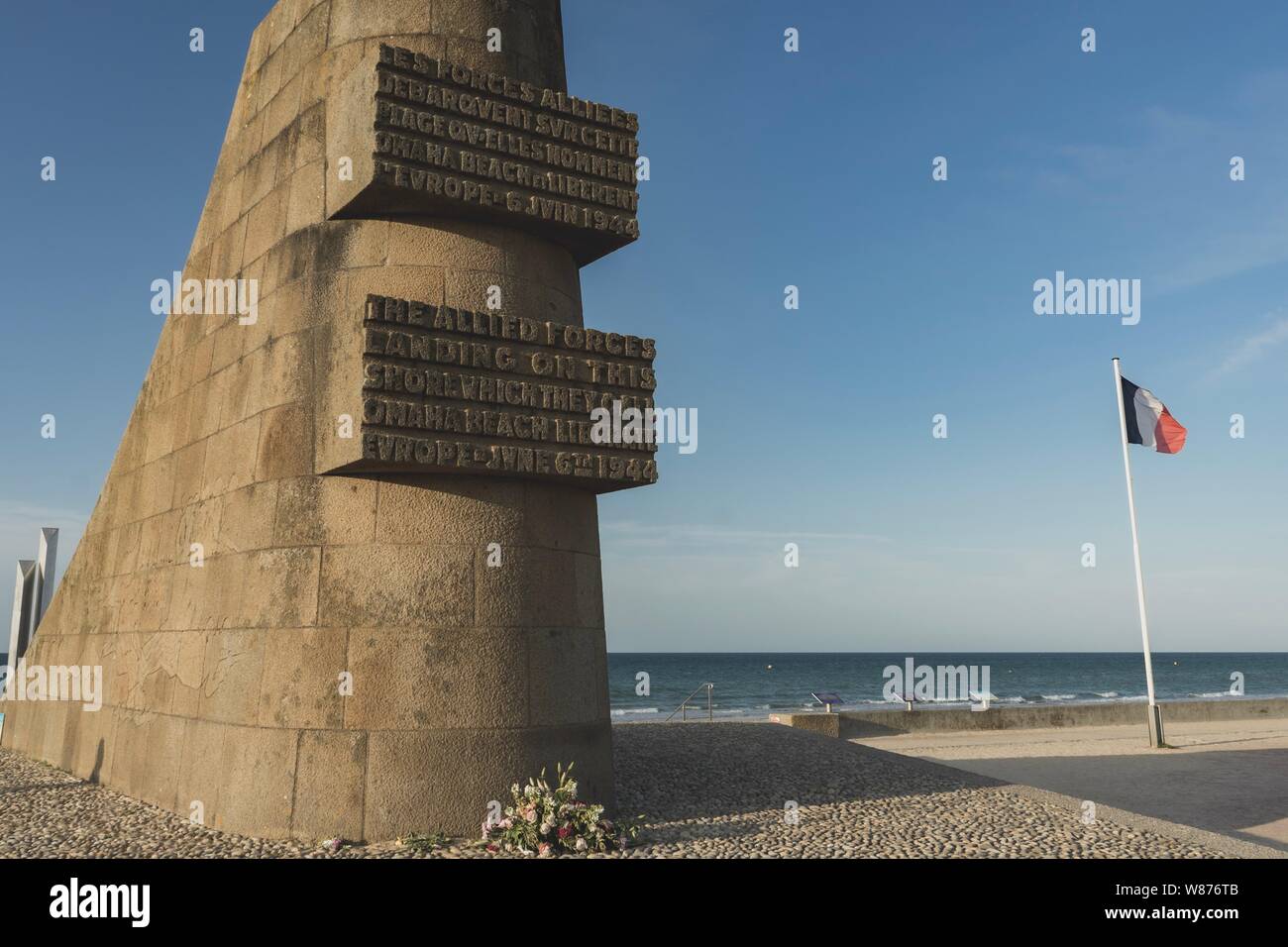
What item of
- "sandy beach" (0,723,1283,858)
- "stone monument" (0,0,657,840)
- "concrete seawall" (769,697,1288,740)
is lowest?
"concrete seawall" (769,697,1288,740)

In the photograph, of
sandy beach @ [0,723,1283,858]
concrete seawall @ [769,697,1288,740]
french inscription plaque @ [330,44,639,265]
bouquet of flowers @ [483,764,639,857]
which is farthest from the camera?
concrete seawall @ [769,697,1288,740]

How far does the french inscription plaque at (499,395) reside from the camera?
8.91 m

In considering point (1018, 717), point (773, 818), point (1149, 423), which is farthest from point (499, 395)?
point (1018, 717)

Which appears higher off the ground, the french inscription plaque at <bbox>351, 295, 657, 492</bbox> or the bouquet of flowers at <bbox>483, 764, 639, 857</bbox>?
the french inscription plaque at <bbox>351, 295, 657, 492</bbox>

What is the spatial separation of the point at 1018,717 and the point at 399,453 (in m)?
24.7

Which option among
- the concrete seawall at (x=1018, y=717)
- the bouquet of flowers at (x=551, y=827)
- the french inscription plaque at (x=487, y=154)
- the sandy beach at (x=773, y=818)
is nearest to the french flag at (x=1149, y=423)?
the concrete seawall at (x=1018, y=717)

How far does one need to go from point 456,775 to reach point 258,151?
323 inches

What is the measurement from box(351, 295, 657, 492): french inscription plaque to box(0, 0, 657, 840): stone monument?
0.09 feet

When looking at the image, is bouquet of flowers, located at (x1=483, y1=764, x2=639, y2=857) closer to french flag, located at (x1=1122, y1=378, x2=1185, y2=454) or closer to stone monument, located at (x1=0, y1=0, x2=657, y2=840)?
stone monument, located at (x1=0, y1=0, x2=657, y2=840)

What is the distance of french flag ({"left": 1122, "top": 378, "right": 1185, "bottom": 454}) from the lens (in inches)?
917

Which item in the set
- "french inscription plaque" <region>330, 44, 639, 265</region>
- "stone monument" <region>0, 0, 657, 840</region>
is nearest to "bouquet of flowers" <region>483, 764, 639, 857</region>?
"stone monument" <region>0, 0, 657, 840</region>

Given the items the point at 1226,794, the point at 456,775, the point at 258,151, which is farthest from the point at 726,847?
the point at 1226,794

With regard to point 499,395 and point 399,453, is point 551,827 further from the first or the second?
point 499,395
